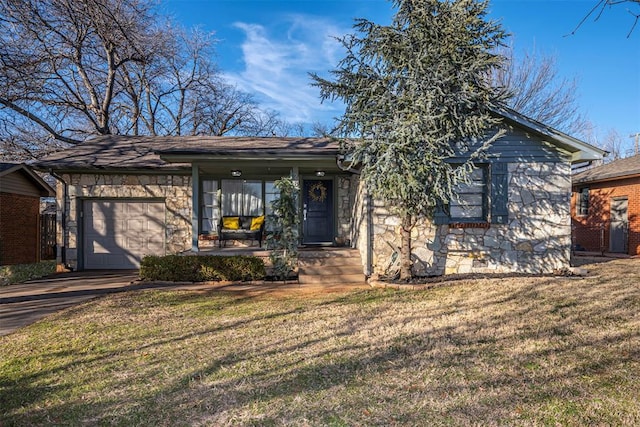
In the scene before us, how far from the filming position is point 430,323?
4.73 m

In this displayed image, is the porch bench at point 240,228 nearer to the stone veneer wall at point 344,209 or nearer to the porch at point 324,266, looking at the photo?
the porch at point 324,266

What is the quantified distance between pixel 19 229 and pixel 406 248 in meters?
10.8

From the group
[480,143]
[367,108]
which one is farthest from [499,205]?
[367,108]

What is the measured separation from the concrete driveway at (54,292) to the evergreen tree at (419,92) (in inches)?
185

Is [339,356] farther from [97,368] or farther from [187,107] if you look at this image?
[187,107]

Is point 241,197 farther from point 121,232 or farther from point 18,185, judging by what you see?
point 18,185

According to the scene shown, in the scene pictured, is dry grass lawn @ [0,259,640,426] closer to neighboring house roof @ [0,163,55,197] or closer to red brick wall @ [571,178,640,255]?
neighboring house roof @ [0,163,55,197]

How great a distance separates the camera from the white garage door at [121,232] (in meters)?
10.1

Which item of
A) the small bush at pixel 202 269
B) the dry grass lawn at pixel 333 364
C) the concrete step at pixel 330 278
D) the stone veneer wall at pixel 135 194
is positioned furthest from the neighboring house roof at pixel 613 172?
the stone veneer wall at pixel 135 194

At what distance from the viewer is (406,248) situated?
7617 millimetres

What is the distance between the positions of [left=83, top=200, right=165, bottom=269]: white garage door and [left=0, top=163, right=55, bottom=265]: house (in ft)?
7.05

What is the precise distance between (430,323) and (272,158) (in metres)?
5.06

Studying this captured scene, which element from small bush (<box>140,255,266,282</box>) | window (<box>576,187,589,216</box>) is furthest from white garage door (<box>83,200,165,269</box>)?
window (<box>576,187,589,216</box>)

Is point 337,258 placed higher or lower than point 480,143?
lower
